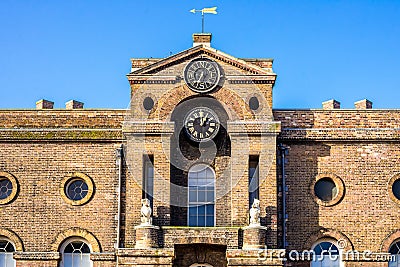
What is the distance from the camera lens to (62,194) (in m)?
32.9

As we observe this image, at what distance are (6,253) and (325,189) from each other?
13.8 meters

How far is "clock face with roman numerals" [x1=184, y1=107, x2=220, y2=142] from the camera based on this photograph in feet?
107

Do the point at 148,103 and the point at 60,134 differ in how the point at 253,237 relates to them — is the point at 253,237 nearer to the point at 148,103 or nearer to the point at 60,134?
the point at 148,103

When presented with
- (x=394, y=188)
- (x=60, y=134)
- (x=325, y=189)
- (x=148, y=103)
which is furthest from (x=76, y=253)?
(x=394, y=188)

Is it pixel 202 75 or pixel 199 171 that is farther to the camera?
pixel 199 171

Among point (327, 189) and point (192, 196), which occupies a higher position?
point (327, 189)

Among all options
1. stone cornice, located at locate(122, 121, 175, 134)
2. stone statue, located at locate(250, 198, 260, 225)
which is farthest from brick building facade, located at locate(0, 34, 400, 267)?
stone statue, located at locate(250, 198, 260, 225)

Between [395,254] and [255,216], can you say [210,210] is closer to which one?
[255,216]

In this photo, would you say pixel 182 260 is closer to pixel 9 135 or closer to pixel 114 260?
pixel 114 260

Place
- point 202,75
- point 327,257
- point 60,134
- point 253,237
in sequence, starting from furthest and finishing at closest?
1. point 60,134
2. point 202,75
3. point 327,257
4. point 253,237

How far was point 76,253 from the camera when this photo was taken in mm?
32625

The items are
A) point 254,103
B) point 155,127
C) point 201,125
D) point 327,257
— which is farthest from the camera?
point 254,103

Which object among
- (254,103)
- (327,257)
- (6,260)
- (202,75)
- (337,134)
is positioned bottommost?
(6,260)

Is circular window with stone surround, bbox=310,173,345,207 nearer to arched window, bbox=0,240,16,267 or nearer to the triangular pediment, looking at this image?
the triangular pediment
